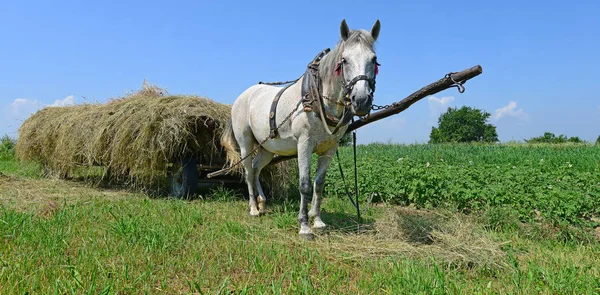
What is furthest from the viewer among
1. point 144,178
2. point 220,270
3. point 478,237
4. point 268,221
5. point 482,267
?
point 144,178

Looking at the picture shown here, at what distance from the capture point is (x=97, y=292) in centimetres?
239

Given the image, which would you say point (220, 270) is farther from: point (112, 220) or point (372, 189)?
point (372, 189)

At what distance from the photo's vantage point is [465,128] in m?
78.6

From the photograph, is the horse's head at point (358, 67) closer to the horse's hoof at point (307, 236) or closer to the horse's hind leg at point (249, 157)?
the horse's hoof at point (307, 236)

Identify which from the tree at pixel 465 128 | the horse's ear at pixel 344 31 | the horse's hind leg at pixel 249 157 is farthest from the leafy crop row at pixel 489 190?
the tree at pixel 465 128

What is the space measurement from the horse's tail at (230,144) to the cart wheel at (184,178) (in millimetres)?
717

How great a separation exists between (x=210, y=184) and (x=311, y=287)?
4.25 meters

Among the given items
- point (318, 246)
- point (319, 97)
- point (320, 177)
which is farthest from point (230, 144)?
point (318, 246)

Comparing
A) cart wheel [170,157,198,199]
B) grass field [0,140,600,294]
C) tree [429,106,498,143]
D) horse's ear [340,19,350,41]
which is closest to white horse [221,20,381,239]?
horse's ear [340,19,350,41]

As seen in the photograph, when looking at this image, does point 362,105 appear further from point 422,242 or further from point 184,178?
point 184,178

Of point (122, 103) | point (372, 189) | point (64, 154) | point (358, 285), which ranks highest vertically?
point (122, 103)

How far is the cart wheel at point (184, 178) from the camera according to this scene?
581cm

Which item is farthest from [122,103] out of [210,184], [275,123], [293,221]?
[293,221]

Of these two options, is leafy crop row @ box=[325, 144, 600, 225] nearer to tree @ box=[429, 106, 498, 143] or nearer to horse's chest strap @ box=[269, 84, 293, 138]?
horse's chest strap @ box=[269, 84, 293, 138]
